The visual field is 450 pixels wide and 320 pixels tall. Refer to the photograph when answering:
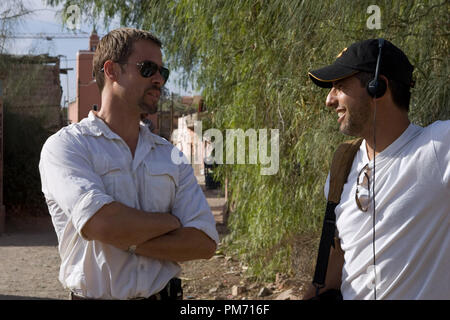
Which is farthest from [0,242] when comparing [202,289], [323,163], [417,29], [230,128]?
[417,29]

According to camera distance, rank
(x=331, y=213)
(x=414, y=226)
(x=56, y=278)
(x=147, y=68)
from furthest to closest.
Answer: (x=56, y=278) → (x=147, y=68) → (x=331, y=213) → (x=414, y=226)

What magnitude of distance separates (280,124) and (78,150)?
174 inches

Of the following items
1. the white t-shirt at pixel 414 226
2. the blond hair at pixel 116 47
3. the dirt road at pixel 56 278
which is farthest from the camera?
the dirt road at pixel 56 278

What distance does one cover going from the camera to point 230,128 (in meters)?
7.95

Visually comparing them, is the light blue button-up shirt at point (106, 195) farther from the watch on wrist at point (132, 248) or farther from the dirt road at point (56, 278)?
the dirt road at point (56, 278)

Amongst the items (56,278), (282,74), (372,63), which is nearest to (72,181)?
(372,63)

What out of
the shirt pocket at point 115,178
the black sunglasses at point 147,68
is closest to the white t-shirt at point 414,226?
the shirt pocket at point 115,178

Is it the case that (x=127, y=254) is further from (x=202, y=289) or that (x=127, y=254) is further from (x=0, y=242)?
(x=0, y=242)

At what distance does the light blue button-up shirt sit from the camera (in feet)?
8.08

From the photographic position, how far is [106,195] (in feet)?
8.20

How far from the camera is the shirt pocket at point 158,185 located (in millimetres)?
2654

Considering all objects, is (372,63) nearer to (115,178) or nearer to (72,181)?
(115,178)

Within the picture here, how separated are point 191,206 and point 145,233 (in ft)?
1.11

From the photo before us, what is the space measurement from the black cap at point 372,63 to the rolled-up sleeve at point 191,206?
31.1 inches
